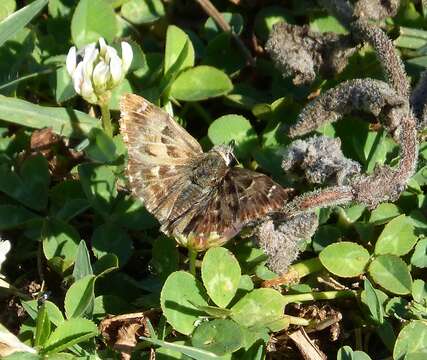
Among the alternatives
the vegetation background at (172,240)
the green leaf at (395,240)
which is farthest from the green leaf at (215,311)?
the green leaf at (395,240)

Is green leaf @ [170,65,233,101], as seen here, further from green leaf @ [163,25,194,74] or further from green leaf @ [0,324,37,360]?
green leaf @ [0,324,37,360]

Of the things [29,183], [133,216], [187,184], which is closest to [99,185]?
[133,216]

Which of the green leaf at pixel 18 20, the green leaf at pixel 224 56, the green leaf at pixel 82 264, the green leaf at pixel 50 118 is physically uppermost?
the green leaf at pixel 18 20

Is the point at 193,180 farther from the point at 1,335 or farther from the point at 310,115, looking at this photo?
the point at 1,335

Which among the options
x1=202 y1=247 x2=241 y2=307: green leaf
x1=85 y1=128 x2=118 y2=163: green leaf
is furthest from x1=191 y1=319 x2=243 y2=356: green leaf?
x1=85 y1=128 x2=118 y2=163: green leaf

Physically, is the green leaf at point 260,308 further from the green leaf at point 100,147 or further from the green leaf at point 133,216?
the green leaf at point 100,147

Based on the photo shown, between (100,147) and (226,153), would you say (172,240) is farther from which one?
(100,147)
